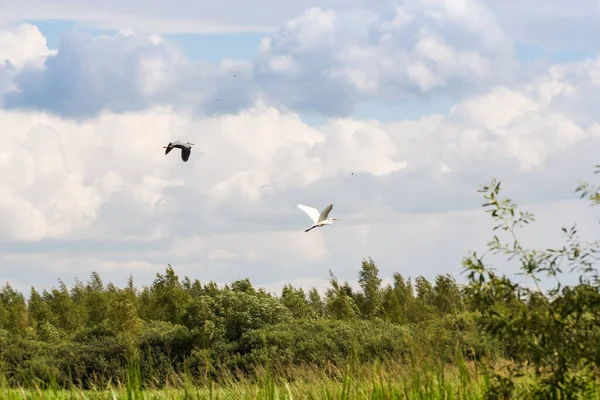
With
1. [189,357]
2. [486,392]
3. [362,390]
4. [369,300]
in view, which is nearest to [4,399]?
[362,390]

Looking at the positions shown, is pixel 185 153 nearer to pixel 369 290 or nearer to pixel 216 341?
pixel 216 341

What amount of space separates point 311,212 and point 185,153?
426cm

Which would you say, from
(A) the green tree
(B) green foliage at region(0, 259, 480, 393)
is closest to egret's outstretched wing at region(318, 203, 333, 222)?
(B) green foliage at region(0, 259, 480, 393)

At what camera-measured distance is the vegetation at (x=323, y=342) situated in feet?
26.3

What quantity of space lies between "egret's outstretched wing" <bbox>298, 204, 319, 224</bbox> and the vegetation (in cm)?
Answer: 382

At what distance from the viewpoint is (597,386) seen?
934 centimetres

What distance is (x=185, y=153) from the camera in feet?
86.8

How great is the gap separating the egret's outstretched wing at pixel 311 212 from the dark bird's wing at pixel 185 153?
3.95 metres

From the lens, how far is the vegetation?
8.03 meters

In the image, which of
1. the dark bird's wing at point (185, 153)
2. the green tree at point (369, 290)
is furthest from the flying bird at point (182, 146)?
the green tree at point (369, 290)

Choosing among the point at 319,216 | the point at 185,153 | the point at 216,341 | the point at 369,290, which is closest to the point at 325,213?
the point at 319,216

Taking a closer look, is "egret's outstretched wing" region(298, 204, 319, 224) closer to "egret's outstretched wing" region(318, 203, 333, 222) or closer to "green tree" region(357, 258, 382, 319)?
"egret's outstretched wing" region(318, 203, 333, 222)

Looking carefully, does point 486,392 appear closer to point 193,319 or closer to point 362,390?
point 362,390

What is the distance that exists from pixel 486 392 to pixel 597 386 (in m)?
1.40
